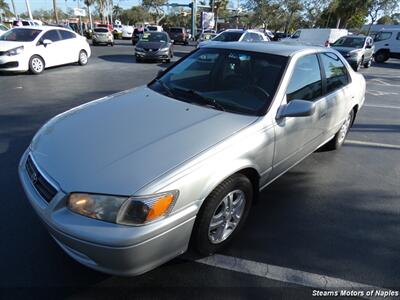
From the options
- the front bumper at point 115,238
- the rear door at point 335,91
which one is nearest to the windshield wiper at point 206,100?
the front bumper at point 115,238

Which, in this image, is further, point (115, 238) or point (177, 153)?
point (177, 153)

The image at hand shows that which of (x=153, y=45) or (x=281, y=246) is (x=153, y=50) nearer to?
(x=153, y=45)

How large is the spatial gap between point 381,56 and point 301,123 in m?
21.7

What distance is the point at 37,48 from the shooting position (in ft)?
33.8

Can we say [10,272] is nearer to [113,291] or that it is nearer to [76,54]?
[113,291]

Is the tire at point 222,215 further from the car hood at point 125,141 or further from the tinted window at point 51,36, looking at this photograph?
the tinted window at point 51,36

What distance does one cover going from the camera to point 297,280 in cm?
234

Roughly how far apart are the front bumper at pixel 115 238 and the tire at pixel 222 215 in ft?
0.52

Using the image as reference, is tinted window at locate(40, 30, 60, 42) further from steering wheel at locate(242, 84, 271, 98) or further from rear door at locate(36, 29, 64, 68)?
steering wheel at locate(242, 84, 271, 98)

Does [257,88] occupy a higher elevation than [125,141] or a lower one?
higher

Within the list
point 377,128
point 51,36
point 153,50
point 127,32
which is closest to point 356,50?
point 153,50

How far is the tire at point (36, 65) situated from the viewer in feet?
33.3

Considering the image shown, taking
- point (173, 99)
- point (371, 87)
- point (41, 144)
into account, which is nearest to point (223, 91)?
point (173, 99)

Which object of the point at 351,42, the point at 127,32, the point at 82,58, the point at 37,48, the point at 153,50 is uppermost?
the point at 351,42
